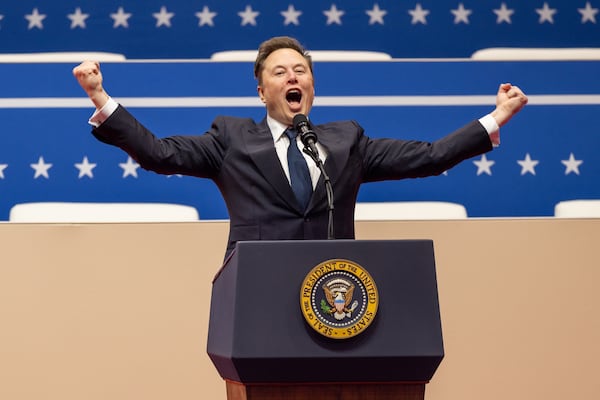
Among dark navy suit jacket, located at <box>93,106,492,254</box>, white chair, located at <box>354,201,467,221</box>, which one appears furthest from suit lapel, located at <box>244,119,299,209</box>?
white chair, located at <box>354,201,467,221</box>

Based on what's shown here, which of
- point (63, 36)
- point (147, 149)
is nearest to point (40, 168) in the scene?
point (63, 36)

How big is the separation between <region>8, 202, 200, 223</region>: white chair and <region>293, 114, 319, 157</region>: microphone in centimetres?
116

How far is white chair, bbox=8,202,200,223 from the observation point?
2721 mm

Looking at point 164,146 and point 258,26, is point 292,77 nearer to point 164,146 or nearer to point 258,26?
point 164,146

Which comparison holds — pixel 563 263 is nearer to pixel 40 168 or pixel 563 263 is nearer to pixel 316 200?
pixel 316 200

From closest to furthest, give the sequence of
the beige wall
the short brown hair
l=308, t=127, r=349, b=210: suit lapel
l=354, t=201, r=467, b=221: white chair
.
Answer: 1. l=308, t=127, r=349, b=210: suit lapel
2. the short brown hair
3. the beige wall
4. l=354, t=201, r=467, b=221: white chair

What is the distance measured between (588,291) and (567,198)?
695 millimetres

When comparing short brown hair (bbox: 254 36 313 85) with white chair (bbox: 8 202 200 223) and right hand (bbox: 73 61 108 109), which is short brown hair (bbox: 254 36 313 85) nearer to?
right hand (bbox: 73 61 108 109)

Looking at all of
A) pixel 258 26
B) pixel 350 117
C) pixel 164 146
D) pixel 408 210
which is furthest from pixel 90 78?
pixel 258 26

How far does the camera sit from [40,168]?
2914 millimetres

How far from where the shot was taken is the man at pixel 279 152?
1.72 metres

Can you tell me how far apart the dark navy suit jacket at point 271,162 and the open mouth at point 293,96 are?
0.25 feet

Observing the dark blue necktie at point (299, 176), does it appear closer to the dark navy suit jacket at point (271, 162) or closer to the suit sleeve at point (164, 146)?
the dark navy suit jacket at point (271, 162)

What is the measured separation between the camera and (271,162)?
70.0 inches
